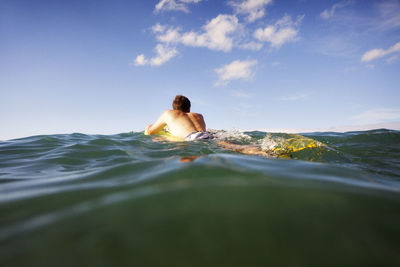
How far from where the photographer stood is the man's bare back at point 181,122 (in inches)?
216

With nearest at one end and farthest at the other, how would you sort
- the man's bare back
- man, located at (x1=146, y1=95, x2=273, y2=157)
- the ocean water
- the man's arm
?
the ocean water < man, located at (x1=146, y1=95, x2=273, y2=157) < the man's bare back < the man's arm

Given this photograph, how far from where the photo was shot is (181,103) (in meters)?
5.75

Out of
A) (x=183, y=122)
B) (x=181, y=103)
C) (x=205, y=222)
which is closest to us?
(x=205, y=222)

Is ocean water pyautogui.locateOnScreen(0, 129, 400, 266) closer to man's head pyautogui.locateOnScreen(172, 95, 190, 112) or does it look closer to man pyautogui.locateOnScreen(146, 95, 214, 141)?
man pyautogui.locateOnScreen(146, 95, 214, 141)

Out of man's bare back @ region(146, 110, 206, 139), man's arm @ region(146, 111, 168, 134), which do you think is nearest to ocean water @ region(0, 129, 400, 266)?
man's bare back @ region(146, 110, 206, 139)

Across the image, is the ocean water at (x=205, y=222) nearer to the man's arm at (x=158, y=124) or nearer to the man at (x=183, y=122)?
the man at (x=183, y=122)

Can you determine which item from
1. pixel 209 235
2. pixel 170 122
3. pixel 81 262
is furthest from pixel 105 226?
pixel 170 122

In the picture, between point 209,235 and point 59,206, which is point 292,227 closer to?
point 209,235

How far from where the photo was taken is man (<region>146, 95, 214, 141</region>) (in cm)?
533

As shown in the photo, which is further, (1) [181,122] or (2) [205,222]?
(1) [181,122]

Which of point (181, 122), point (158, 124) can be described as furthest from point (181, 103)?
point (158, 124)

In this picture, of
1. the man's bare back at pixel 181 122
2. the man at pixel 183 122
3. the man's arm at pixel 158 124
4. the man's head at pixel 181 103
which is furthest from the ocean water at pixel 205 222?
the man's head at pixel 181 103

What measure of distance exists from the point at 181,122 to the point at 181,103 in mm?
631

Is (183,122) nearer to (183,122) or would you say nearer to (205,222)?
(183,122)
